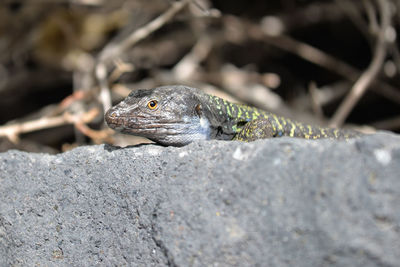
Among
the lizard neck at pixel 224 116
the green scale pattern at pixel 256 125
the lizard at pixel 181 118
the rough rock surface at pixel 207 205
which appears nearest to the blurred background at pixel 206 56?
the green scale pattern at pixel 256 125

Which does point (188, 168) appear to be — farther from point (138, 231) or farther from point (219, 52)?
point (219, 52)

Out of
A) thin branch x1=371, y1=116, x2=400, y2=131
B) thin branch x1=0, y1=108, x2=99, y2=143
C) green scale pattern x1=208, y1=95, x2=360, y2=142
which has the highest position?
green scale pattern x1=208, y1=95, x2=360, y2=142

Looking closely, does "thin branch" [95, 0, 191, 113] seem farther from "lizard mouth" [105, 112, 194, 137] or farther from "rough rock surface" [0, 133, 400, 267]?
"rough rock surface" [0, 133, 400, 267]

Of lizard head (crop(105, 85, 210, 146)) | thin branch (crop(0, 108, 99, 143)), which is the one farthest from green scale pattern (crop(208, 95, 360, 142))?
thin branch (crop(0, 108, 99, 143))

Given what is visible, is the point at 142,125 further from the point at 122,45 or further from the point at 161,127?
the point at 122,45

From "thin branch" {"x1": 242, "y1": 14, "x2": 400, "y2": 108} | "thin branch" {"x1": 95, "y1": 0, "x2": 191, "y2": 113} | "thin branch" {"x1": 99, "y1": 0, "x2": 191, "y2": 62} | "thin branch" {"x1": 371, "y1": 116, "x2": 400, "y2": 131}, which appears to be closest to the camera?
"thin branch" {"x1": 95, "y1": 0, "x2": 191, "y2": 113}

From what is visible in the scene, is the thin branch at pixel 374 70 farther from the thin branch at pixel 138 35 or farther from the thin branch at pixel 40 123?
the thin branch at pixel 40 123

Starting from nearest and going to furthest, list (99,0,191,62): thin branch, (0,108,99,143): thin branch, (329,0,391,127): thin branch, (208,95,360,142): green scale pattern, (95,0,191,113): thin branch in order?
1. (208,95,360,142): green scale pattern
2. (0,108,99,143): thin branch
3. (95,0,191,113): thin branch
4. (99,0,191,62): thin branch
5. (329,0,391,127): thin branch
